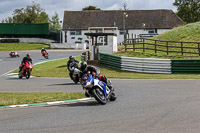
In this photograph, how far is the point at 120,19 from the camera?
283 ft

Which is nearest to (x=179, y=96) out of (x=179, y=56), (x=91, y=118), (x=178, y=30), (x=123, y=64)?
(x=91, y=118)

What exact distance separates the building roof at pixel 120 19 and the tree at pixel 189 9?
73.9 ft

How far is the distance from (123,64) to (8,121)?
1900 cm

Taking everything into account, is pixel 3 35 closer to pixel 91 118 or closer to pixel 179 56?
pixel 179 56

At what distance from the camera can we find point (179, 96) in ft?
41.0

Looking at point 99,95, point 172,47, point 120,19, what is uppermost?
point 120,19

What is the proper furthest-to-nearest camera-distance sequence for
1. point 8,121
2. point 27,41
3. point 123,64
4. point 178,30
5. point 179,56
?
point 27,41 < point 178,30 < point 179,56 < point 123,64 < point 8,121

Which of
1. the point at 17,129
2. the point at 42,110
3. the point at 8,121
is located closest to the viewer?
the point at 17,129

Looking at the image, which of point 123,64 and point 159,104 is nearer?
point 159,104

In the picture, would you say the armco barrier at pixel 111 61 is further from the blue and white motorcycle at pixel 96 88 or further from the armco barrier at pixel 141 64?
the blue and white motorcycle at pixel 96 88

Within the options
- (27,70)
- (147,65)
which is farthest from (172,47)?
(27,70)

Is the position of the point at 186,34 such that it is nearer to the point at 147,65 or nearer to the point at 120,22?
the point at 147,65

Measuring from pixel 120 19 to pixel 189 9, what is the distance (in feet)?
98.4

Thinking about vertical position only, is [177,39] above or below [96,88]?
above
